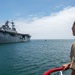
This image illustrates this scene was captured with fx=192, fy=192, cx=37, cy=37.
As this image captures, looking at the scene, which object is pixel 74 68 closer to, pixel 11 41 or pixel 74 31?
pixel 74 31

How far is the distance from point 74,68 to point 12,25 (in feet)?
435

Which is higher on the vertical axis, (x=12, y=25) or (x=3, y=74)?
(x=12, y=25)

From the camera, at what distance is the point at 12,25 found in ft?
442

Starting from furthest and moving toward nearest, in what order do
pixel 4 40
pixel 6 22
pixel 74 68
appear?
pixel 6 22
pixel 4 40
pixel 74 68

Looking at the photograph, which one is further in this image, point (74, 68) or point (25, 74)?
point (25, 74)

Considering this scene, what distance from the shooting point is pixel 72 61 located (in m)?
3.91

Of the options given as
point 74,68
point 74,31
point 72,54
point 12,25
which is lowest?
point 74,68

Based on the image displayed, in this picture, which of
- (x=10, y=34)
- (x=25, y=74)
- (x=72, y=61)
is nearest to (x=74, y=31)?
(x=72, y=61)

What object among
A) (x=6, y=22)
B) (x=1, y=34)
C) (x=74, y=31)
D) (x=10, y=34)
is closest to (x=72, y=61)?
(x=74, y=31)

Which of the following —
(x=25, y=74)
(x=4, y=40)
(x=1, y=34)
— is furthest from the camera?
(x=4, y=40)

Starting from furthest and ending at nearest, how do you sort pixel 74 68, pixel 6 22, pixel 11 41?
pixel 6 22 < pixel 11 41 < pixel 74 68

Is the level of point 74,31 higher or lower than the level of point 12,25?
lower

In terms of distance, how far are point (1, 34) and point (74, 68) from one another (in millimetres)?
95004

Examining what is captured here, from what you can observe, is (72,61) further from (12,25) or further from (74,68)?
(12,25)
